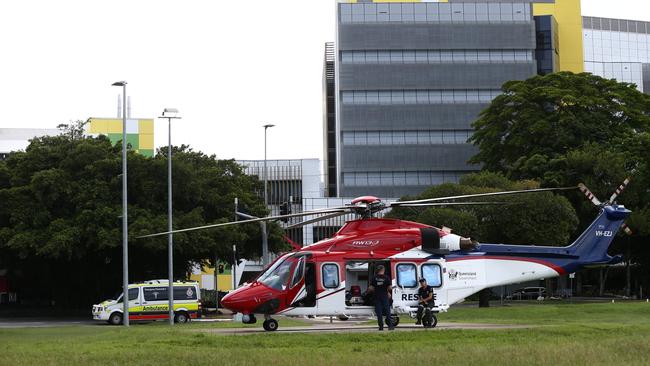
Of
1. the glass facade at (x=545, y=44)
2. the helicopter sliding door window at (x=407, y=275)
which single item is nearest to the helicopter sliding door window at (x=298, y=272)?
the helicopter sliding door window at (x=407, y=275)

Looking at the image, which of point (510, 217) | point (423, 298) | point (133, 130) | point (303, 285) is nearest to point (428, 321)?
point (423, 298)

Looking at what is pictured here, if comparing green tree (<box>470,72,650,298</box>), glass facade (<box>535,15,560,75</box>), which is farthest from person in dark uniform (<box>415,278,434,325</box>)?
glass facade (<box>535,15,560,75</box>)

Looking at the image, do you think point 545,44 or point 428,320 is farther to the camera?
point 545,44

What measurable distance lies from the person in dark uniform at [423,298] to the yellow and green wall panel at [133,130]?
281ft

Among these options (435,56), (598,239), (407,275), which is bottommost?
(407,275)

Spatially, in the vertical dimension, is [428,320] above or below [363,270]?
below

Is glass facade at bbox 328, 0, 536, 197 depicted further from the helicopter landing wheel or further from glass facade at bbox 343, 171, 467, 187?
the helicopter landing wheel

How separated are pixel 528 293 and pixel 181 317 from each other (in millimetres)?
44300

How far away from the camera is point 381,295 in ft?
→ 79.2

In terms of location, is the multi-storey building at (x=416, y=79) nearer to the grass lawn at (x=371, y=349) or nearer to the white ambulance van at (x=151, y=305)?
the white ambulance van at (x=151, y=305)

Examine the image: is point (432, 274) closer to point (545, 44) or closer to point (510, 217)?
point (510, 217)

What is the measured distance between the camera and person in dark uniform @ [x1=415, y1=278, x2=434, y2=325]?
83.9 feet

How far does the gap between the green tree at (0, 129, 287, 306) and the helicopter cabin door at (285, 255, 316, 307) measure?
24891mm

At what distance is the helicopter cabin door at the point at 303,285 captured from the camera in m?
25.9
